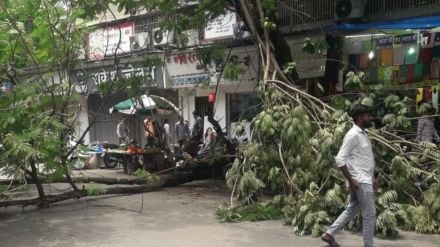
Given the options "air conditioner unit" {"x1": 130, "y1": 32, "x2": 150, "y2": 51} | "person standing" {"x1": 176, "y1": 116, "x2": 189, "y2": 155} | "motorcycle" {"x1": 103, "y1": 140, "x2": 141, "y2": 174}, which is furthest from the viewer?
"air conditioner unit" {"x1": 130, "y1": 32, "x2": 150, "y2": 51}

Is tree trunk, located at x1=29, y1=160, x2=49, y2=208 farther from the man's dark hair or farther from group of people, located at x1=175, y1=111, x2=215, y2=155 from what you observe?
group of people, located at x1=175, y1=111, x2=215, y2=155

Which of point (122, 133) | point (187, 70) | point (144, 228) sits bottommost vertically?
point (144, 228)

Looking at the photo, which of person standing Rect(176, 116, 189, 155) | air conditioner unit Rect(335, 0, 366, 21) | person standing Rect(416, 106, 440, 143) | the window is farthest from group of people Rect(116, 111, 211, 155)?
person standing Rect(416, 106, 440, 143)

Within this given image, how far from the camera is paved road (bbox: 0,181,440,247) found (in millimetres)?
6414

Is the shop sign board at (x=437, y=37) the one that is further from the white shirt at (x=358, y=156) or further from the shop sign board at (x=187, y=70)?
the white shirt at (x=358, y=156)

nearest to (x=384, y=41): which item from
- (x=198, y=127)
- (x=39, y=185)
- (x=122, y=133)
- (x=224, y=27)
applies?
(x=224, y=27)

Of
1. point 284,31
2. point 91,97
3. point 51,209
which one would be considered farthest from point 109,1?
point 91,97

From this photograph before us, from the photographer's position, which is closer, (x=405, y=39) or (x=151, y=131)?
(x=405, y=39)

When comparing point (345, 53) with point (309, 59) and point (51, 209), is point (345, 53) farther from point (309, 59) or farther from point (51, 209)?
point (51, 209)

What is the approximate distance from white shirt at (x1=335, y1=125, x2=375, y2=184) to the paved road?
1092mm

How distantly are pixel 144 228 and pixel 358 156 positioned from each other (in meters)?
3.45

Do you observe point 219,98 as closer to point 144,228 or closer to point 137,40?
point 137,40

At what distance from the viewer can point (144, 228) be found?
7.33m

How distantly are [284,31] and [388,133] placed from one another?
718 cm
